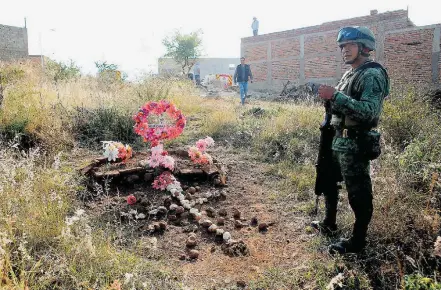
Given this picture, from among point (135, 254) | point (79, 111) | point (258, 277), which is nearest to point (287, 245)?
point (258, 277)

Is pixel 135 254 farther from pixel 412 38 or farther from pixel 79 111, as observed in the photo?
pixel 412 38

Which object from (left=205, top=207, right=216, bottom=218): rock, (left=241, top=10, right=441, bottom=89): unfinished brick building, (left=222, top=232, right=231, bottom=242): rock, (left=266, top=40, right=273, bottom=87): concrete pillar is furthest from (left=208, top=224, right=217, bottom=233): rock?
(left=266, top=40, right=273, bottom=87): concrete pillar

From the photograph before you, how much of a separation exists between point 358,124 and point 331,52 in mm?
18132

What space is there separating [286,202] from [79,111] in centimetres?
538

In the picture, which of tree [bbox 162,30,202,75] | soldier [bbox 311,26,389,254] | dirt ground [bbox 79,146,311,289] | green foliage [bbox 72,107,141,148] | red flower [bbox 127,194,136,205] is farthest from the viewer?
tree [bbox 162,30,202,75]

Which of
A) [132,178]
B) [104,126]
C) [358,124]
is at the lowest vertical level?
[132,178]

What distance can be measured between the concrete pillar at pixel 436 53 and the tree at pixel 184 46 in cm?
2143

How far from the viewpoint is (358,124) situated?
8.80 feet

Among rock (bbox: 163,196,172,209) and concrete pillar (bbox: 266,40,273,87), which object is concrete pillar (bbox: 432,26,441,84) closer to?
concrete pillar (bbox: 266,40,273,87)

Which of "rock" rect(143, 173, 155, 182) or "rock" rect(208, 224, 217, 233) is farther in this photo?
"rock" rect(143, 173, 155, 182)

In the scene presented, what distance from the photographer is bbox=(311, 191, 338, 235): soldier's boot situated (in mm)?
3338

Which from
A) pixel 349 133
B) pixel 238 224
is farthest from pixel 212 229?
pixel 349 133

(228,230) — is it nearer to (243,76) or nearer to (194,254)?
(194,254)

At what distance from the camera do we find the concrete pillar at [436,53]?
14.7 metres
